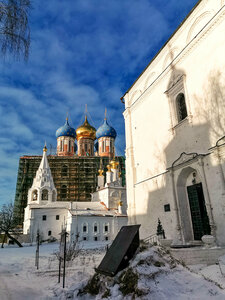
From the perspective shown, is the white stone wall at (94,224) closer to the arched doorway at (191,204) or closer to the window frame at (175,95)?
the arched doorway at (191,204)

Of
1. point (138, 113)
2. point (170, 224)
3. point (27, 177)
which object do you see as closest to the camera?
point (170, 224)

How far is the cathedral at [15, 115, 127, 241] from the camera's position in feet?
102

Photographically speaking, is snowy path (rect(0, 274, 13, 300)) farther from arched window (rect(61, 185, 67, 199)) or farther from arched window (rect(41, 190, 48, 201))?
arched window (rect(61, 185, 67, 199))

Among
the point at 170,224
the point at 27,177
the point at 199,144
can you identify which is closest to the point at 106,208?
the point at 27,177

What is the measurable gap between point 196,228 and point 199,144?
399 cm

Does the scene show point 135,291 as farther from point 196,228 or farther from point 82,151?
point 82,151

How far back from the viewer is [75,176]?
157 ft

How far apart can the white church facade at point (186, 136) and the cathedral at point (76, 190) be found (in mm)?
7914

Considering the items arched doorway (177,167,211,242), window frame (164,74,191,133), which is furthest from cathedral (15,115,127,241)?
window frame (164,74,191,133)

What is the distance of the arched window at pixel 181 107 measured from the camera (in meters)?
12.9

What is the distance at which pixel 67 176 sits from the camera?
4794cm

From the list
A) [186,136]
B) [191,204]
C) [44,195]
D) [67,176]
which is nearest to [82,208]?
[44,195]

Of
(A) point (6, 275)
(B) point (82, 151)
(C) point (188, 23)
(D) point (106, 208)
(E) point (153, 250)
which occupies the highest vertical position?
(B) point (82, 151)

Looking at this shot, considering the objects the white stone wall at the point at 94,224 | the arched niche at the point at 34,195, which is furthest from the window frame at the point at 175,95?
the arched niche at the point at 34,195
